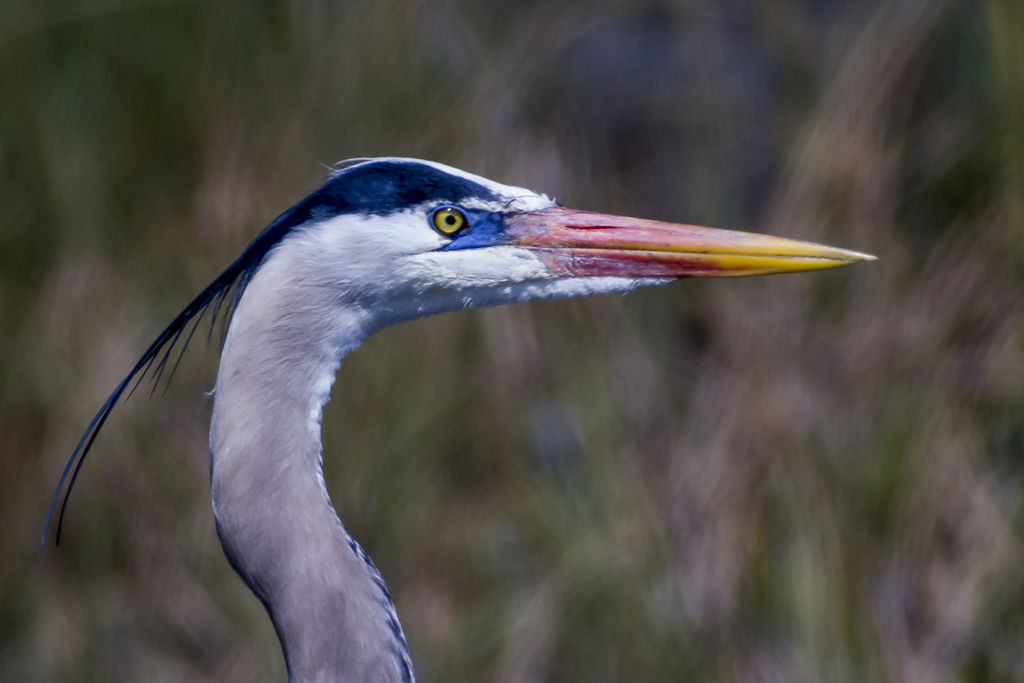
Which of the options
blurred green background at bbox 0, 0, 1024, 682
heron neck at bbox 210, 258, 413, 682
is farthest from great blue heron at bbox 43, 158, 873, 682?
blurred green background at bbox 0, 0, 1024, 682

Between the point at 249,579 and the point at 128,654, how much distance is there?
161 centimetres

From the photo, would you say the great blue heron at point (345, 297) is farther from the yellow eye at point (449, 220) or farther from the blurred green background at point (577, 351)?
the blurred green background at point (577, 351)

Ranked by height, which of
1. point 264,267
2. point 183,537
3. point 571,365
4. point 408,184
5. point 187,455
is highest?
point 408,184

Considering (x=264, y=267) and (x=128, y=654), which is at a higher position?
(x=264, y=267)

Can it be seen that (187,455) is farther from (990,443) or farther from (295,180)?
(990,443)

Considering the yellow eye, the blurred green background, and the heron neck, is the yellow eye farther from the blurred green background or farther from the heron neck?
the blurred green background

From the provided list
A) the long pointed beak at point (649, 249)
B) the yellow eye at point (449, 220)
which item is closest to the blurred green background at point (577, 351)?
the long pointed beak at point (649, 249)

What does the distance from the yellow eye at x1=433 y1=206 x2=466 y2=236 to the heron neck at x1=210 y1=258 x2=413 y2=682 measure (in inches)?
8.1

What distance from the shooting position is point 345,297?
4.67ft

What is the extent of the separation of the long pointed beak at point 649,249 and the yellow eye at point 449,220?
7 centimetres

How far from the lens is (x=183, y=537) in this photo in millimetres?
2854

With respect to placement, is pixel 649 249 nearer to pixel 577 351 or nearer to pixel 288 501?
pixel 288 501

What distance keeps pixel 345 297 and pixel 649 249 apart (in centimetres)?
41

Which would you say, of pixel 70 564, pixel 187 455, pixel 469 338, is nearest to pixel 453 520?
pixel 469 338
